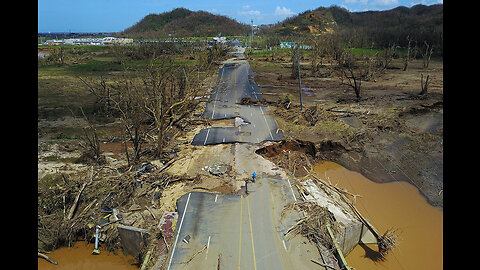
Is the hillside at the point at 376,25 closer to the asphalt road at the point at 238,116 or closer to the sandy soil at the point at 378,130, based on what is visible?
the sandy soil at the point at 378,130

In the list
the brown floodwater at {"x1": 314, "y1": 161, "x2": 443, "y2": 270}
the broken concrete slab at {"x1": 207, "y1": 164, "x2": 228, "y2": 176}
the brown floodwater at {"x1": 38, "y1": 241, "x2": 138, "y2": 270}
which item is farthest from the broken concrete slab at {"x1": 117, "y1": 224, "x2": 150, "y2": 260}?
the brown floodwater at {"x1": 314, "y1": 161, "x2": 443, "y2": 270}

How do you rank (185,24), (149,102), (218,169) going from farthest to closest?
1. (185,24)
2. (149,102)
3. (218,169)

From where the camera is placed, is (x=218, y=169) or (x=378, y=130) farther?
(x=378, y=130)

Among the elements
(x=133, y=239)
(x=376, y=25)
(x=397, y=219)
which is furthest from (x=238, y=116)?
(x=376, y=25)

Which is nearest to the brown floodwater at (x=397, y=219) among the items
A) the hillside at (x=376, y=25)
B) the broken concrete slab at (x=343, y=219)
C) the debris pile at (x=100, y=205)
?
the broken concrete slab at (x=343, y=219)

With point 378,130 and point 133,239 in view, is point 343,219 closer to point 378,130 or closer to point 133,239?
point 133,239
